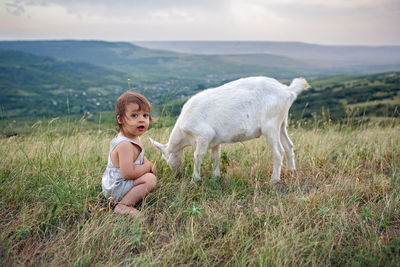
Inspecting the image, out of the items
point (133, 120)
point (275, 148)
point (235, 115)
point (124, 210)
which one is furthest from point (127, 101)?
point (275, 148)

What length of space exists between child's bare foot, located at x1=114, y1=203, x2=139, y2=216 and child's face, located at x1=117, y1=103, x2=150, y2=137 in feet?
3.32

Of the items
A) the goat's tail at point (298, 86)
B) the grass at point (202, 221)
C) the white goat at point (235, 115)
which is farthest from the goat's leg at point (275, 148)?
the goat's tail at point (298, 86)

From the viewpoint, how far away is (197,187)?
13.8 ft

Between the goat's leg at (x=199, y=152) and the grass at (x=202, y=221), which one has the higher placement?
the goat's leg at (x=199, y=152)

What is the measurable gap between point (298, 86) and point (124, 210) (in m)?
3.79

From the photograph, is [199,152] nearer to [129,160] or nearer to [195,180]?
[195,180]

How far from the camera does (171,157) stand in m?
4.67

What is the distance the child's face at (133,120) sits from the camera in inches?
131

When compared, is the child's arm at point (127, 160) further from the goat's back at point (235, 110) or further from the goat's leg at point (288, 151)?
the goat's leg at point (288, 151)

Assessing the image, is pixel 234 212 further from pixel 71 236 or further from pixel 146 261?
pixel 71 236

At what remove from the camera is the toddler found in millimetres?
3340

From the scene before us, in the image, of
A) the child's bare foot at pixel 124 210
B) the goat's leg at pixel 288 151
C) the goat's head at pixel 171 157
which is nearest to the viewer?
the child's bare foot at pixel 124 210

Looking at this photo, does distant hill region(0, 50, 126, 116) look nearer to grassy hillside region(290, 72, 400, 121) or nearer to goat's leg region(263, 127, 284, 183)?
grassy hillside region(290, 72, 400, 121)

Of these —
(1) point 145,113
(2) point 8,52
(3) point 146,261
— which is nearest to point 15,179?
(1) point 145,113
